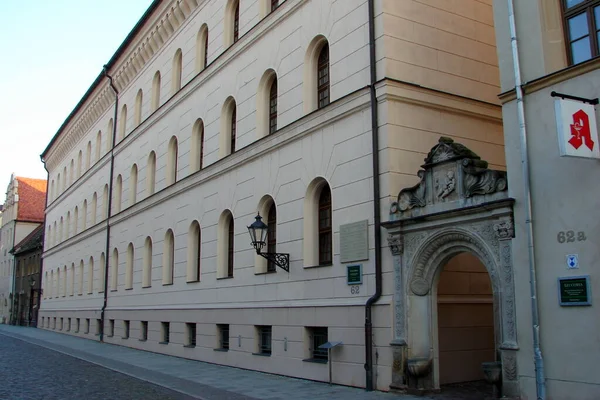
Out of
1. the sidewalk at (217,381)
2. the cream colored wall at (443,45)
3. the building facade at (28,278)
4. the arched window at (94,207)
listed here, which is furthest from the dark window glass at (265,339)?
the building facade at (28,278)

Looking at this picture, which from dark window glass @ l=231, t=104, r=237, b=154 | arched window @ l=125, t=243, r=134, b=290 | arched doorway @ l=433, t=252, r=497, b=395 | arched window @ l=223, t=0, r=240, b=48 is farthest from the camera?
arched window @ l=125, t=243, r=134, b=290

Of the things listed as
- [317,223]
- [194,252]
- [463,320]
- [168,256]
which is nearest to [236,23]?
[194,252]

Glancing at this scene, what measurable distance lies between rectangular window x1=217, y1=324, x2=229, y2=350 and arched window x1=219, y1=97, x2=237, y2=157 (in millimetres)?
5638

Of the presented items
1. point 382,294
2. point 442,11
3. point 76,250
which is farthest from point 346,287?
point 76,250

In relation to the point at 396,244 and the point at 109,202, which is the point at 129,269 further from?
the point at 396,244

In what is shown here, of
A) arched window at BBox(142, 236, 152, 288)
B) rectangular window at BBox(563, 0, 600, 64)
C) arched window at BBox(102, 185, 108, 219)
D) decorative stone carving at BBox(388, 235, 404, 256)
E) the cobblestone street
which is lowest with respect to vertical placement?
the cobblestone street

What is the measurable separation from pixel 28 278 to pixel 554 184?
Result: 198 ft

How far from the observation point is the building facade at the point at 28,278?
190 ft

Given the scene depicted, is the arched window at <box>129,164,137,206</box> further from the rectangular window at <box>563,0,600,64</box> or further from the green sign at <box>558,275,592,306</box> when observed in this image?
the green sign at <box>558,275,592,306</box>

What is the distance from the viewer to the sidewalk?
1317 cm

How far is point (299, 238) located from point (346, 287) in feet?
7.80

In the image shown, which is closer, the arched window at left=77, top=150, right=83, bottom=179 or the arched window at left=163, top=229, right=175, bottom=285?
the arched window at left=163, top=229, right=175, bottom=285

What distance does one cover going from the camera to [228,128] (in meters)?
21.7

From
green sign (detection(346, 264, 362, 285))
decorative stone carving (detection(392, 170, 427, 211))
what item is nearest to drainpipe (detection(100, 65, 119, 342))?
green sign (detection(346, 264, 362, 285))
